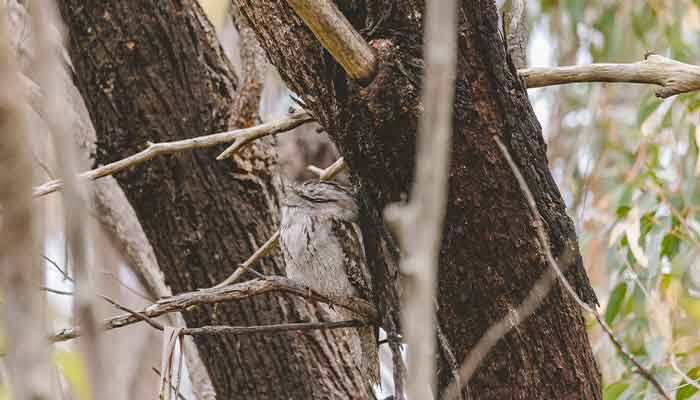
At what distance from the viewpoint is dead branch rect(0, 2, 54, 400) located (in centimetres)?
68

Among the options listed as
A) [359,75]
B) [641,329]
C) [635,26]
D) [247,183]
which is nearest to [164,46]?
[247,183]

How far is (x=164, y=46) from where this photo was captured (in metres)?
2.62

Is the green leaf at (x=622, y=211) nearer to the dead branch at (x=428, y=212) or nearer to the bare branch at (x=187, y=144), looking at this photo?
the bare branch at (x=187, y=144)

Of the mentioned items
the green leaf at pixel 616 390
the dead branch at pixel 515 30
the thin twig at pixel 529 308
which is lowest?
the green leaf at pixel 616 390

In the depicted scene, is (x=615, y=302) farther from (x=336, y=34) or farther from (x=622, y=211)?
(x=336, y=34)

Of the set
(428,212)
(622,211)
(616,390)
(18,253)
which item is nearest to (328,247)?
(616,390)

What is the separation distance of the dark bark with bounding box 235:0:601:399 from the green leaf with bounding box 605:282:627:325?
1.26 m

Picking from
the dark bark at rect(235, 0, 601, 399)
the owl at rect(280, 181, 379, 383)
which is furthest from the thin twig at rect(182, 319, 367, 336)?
the owl at rect(280, 181, 379, 383)

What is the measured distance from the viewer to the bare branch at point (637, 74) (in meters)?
1.76

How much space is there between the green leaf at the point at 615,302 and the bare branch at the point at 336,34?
174 cm

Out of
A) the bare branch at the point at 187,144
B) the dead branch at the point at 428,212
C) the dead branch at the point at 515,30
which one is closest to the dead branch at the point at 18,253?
the dead branch at the point at 428,212

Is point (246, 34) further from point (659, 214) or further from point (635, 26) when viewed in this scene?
point (635, 26)

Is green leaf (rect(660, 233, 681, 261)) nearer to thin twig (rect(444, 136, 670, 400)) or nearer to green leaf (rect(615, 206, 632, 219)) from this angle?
green leaf (rect(615, 206, 632, 219))

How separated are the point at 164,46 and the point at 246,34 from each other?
0.26 m
